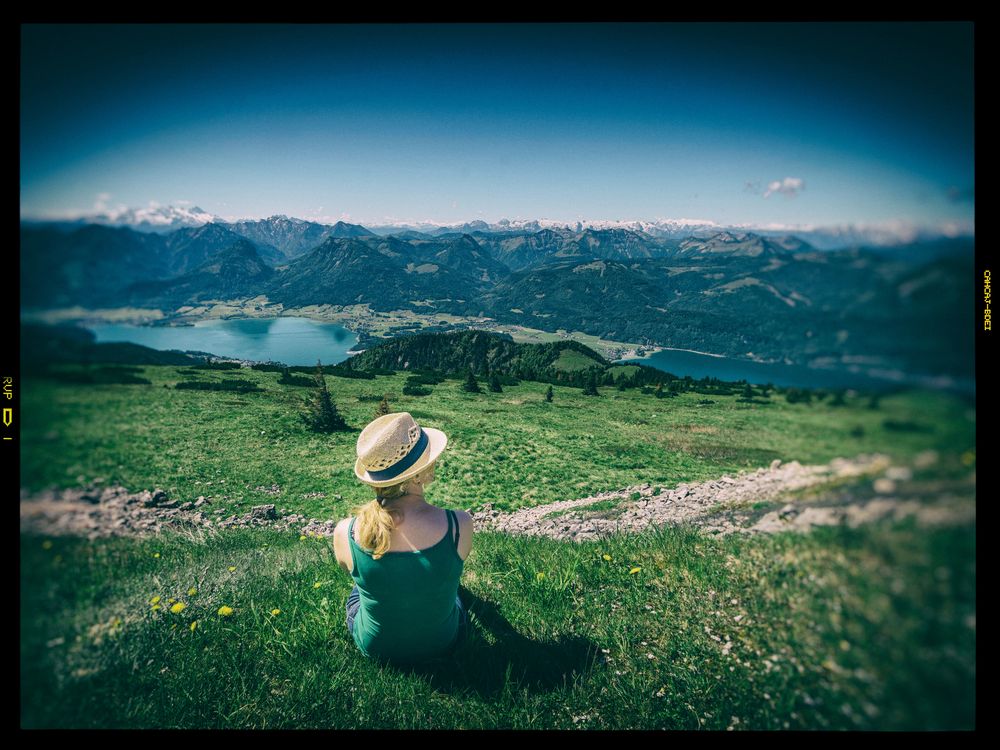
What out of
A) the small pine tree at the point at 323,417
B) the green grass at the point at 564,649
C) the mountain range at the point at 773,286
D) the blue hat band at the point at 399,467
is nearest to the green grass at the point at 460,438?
the small pine tree at the point at 323,417

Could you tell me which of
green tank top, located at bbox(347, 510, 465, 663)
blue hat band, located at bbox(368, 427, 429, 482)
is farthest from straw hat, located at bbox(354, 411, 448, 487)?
green tank top, located at bbox(347, 510, 465, 663)

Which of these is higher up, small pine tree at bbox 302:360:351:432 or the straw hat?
the straw hat

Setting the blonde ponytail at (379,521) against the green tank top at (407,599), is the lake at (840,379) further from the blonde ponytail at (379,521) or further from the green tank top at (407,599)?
the blonde ponytail at (379,521)

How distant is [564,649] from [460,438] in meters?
11.4

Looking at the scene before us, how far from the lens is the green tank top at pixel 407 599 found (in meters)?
2.62

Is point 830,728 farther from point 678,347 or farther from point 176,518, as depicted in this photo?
point 678,347

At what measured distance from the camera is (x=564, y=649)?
129 inches

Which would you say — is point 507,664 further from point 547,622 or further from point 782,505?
→ point 782,505

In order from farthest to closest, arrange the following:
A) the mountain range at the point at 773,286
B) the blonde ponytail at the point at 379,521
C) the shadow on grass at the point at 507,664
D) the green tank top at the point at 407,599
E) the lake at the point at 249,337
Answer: the lake at the point at 249,337, the shadow on grass at the point at 507,664, the mountain range at the point at 773,286, the green tank top at the point at 407,599, the blonde ponytail at the point at 379,521

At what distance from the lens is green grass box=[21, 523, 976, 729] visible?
7.72ft

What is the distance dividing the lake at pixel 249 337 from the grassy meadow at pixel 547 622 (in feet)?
1.73

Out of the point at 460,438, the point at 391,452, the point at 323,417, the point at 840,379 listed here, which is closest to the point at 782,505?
the point at 840,379

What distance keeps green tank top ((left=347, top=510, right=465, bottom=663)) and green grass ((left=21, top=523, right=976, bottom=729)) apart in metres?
0.24

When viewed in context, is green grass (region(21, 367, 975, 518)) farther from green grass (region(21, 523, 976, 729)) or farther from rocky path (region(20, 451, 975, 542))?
green grass (region(21, 523, 976, 729))
